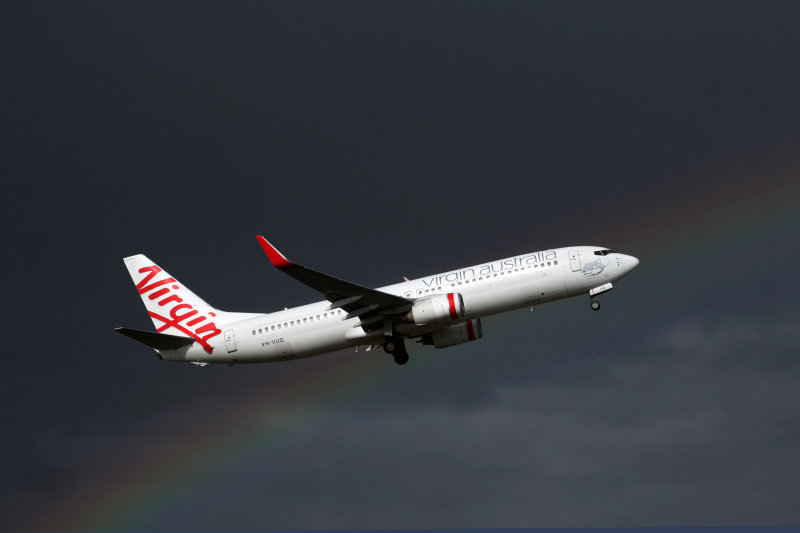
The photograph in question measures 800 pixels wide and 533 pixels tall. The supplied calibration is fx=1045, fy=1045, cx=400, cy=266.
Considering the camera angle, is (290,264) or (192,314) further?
(192,314)

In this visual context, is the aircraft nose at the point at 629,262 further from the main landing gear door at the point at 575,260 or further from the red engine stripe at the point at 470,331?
the red engine stripe at the point at 470,331

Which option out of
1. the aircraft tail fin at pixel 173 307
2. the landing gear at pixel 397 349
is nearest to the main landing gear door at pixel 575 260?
the landing gear at pixel 397 349

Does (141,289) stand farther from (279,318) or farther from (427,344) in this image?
(427,344)

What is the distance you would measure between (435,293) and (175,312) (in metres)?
24.0

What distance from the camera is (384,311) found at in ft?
241

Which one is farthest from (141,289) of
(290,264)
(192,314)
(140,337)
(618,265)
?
(618,265)

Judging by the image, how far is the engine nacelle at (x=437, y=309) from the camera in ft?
231

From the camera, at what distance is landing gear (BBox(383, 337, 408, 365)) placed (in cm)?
7623

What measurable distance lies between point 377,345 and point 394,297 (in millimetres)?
6700

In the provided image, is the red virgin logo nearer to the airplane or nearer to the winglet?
the airplane

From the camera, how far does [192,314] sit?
3255 inches

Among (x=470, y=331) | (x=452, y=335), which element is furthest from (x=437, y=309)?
(x=470, y=331)

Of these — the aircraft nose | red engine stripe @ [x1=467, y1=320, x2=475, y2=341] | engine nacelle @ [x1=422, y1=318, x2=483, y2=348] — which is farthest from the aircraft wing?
the aircraft nose

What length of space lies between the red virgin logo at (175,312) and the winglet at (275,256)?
1279 centimetres
